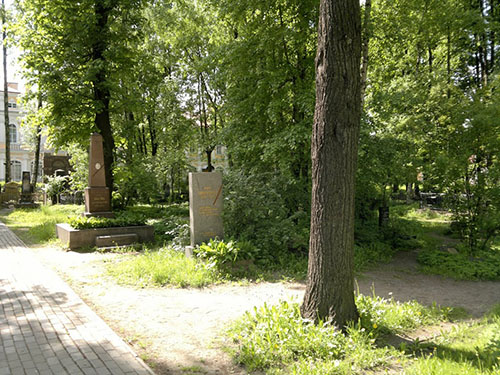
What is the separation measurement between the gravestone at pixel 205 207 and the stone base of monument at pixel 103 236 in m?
3.30

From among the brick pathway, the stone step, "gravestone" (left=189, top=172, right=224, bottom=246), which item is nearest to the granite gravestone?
the stone step

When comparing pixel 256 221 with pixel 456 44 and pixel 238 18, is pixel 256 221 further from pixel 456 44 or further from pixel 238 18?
pixel 456 44

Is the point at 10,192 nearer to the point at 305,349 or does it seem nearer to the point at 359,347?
the point at 305,349

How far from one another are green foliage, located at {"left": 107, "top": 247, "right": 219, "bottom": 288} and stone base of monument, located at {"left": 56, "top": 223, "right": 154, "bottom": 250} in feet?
8.87

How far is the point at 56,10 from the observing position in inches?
570

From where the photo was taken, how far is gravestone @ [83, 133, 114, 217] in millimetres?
12719

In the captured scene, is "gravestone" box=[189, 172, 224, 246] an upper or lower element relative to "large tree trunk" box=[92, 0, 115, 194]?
lower

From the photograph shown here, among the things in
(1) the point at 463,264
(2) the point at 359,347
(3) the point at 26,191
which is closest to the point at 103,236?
(2) the point at 359,347

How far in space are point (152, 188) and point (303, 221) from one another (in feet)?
33.2

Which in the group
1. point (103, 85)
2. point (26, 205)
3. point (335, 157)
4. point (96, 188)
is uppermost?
point (103, 85)

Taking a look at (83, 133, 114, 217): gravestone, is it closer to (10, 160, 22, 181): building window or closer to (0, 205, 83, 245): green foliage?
(0, 205, 83, 245): green foliage

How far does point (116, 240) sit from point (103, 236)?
0.41 meters

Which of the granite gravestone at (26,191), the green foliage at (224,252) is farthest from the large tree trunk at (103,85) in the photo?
the granite gravestone at (26,191)

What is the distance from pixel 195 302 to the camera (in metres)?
6.04
